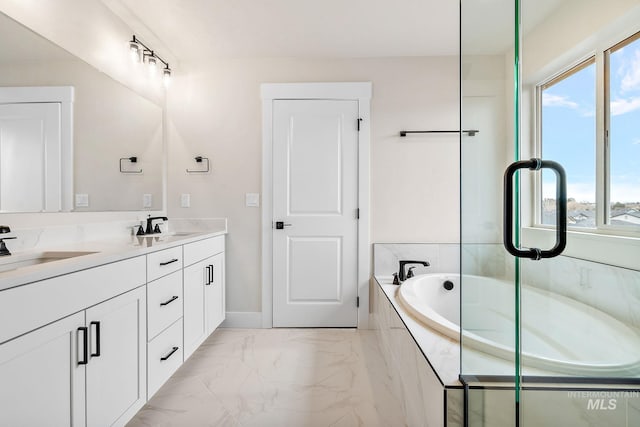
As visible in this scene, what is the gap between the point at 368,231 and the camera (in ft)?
8.81

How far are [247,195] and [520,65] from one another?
229cm

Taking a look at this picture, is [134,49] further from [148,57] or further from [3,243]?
[3,243]

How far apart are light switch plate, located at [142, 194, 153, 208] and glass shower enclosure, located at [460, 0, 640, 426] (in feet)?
7.87

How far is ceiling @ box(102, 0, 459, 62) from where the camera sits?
2.05 m

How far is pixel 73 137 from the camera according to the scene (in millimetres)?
1689

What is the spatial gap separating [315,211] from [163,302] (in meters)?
1.41

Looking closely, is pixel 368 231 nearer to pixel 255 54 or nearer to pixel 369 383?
pixel 369 383

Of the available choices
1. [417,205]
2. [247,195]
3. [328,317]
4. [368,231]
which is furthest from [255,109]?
[328,317]

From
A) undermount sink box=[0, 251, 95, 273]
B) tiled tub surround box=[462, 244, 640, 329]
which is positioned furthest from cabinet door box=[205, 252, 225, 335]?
tiled tub surround box=[462, 244, 640, 329]

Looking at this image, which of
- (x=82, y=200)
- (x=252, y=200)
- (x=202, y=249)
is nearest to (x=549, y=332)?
(x=202, y=249)

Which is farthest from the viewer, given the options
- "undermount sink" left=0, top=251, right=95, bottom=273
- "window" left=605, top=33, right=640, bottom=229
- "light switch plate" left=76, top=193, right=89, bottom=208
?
"light switch plate" left=76, top=193, right=89, bottom=208

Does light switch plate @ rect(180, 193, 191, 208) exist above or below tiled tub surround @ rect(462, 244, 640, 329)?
above

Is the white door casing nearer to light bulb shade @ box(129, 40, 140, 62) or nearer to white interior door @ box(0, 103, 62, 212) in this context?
light bulb shade @ box(129, 40, 140, 62)

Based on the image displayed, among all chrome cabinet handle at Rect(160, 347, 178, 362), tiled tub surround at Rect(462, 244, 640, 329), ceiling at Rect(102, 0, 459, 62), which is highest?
ceiling at Rect(102, 0, 459, 62)
